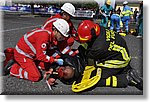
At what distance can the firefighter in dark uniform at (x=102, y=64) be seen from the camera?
334 centimetres

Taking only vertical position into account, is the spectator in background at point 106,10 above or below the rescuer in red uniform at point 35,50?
above

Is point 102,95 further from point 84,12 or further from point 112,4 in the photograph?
point 84,12

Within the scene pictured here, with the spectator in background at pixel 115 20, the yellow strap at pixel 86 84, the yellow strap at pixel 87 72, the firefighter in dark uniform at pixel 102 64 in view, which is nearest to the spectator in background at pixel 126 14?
the spectator in background at pixel 115 20

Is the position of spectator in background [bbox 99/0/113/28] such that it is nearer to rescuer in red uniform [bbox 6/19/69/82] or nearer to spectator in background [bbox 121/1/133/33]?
spectator in background [bbox 121/1/133/33]

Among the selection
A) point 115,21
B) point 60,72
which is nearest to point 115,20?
point 115,21

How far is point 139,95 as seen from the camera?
121 inches

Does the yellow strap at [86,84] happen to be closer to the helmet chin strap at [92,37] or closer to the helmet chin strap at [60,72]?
the helmet chin strap at [60,72]

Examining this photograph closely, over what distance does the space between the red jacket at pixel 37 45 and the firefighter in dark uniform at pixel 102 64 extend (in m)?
0.29

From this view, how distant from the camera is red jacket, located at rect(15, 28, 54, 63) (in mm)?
3381

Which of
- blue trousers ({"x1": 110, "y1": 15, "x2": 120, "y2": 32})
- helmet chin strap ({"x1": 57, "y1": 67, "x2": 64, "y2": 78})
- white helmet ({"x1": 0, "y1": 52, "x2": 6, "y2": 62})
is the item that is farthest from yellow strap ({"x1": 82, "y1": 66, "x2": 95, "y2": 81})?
blue trousers ({"x1": 110, "y1": 15, "x2": 120, "y2": 32})

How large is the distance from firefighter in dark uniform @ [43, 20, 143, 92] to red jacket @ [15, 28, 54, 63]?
29cm

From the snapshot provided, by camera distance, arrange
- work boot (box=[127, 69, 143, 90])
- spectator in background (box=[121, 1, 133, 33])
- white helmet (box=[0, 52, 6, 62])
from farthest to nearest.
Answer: spectator in background (box=[121, 1, 133, 33])
white helmet (box=[0, 52, 6, 62])
work boot (box=[127, 69, 143, 90])

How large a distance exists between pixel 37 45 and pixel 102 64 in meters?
0.81

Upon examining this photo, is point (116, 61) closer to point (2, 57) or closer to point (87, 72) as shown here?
point (87, 72)
